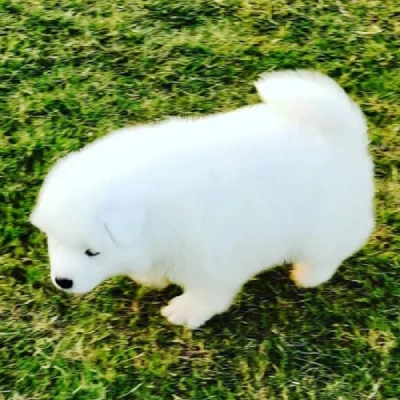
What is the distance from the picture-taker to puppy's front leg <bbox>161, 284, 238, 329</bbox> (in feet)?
8.09

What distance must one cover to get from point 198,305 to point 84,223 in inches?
25.6

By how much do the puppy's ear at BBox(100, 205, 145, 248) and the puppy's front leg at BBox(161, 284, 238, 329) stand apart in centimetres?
43

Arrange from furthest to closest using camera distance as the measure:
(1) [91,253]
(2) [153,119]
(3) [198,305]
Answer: (2) [153,119] < (3) [198,305] < (1) [91,253]

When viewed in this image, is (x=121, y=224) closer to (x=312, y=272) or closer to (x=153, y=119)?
(x=312, y=272)

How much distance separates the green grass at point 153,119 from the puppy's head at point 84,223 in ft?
1.74

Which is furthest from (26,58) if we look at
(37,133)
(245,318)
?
(245,318)

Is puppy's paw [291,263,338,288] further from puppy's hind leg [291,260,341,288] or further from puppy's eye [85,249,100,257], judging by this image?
puppy's eye [85,249,100,257]

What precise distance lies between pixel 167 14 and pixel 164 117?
2.09 ft

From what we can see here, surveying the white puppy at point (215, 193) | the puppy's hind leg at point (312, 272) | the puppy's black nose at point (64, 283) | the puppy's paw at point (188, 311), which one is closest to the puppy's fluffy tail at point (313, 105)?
the white puppy at point (215, 193)

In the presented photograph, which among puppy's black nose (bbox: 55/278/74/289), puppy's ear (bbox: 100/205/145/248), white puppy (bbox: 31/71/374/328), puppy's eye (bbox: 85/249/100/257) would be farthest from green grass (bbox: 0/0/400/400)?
puppy's ear (bbox: 100/205/145/248)

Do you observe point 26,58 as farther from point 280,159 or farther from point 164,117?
point 280,159

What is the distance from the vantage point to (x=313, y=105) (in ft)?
7.51

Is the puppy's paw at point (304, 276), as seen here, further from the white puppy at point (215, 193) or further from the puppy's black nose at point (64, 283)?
the puppy's black nose at point (64, 283)

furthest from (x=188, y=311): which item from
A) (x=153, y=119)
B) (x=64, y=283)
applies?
(x=153, y=119)
